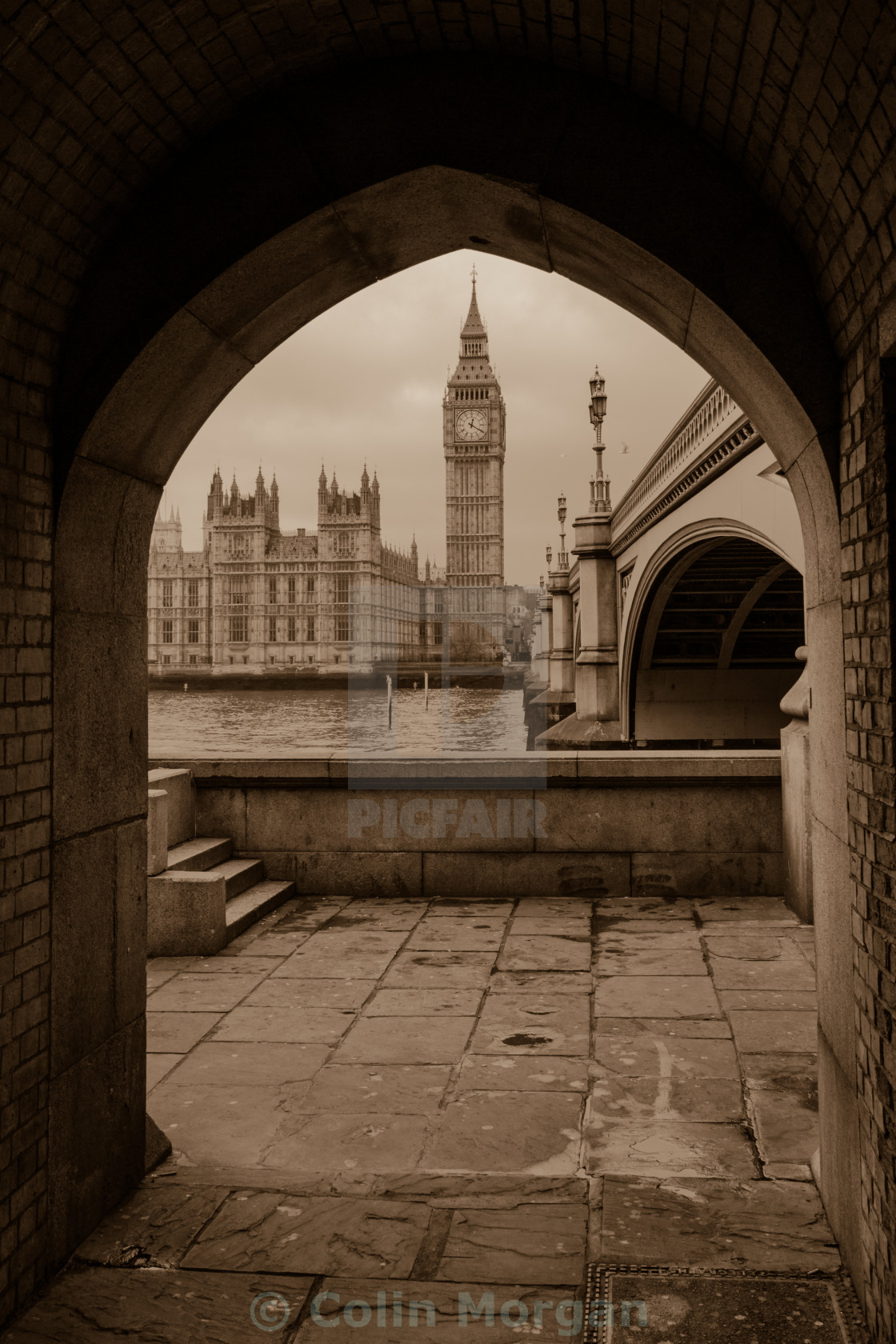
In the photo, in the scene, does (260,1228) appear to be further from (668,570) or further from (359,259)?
(668,570)

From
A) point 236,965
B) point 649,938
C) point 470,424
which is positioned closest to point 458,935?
point 649,938

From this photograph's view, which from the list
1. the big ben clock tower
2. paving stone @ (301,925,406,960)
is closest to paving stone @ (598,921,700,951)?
paving stone @ (301,925,406,960)

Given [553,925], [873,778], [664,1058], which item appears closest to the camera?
[873,778]

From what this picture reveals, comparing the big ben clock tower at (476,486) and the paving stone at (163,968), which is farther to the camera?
the big ben clock tower at (476,486)

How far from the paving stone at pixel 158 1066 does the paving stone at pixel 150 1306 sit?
54.9 inches

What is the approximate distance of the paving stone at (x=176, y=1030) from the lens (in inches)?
192

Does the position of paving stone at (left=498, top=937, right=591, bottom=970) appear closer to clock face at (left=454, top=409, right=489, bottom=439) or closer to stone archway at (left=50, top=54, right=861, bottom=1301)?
stone archway at (left=50, top=54, right=861, bottom=1301)

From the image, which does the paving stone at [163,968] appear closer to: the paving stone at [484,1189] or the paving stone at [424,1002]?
the paving stone at [424,1002]

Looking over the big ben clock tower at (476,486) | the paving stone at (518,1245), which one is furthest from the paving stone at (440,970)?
the big ben clock tower at (476,486)

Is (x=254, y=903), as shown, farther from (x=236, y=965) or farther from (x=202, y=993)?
(x=202, y=993)

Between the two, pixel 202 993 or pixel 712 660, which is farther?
pixel 712 660

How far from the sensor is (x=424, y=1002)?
543 cm

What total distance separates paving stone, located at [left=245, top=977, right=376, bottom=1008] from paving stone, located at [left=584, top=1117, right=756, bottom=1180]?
6.14ft

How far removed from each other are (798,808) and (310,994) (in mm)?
3447
